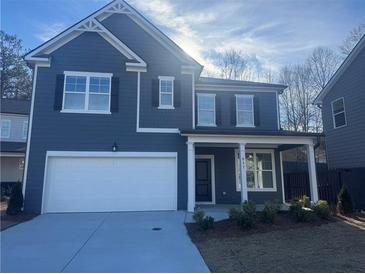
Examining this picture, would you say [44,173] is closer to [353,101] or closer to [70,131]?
[70,131]

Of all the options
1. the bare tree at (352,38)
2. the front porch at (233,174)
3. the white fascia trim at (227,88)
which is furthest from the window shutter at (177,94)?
the bare tree at (352,38)

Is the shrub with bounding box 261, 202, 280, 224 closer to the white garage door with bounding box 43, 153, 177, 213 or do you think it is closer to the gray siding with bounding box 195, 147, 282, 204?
the white garage door with bounding box 43, 153, 177, 213

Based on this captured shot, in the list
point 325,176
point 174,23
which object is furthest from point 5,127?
point 325,176

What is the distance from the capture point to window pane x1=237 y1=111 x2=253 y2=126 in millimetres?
14531

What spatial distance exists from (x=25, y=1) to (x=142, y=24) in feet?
15.7

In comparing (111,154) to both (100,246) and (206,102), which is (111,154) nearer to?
(100,246)

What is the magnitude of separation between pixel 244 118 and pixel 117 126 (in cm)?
652

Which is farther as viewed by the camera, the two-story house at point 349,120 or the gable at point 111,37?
the two-story house at point 349,120

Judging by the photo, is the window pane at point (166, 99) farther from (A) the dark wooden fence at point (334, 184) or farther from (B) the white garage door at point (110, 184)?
(A) the dark wooden fence at point (334, 184)

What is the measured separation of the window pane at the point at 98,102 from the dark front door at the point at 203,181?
529 cm

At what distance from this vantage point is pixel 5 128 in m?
23.1

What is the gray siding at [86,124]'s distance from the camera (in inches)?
449

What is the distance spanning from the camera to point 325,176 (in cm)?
1339

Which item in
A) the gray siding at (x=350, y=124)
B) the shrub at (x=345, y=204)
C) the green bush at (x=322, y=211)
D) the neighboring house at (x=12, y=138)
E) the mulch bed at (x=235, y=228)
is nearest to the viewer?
the mulch bed at (x=235, y=228)
